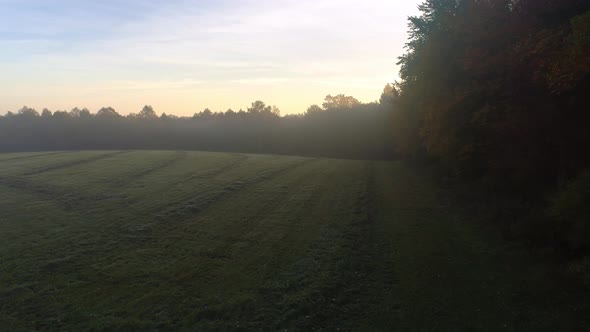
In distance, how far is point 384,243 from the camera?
23.1 m

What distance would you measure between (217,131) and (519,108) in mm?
85797

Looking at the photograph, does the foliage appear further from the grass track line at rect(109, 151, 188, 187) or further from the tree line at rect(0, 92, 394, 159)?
the tree line at rect(0, 92, 394, 159)

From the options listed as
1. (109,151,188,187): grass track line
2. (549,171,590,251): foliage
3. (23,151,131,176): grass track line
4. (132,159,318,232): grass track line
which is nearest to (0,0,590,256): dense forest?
(549,171,590,251): foliage

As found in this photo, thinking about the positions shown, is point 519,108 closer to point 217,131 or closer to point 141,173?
point 141,173

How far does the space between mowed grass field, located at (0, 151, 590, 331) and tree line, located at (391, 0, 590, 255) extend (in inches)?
109

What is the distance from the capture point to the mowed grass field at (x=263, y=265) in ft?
50.1

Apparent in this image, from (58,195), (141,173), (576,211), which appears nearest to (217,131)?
(141,173)

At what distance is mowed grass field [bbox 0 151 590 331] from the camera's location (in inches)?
602

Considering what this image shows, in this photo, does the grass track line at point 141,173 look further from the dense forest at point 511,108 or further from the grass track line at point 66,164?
the dense forest at point 511,108

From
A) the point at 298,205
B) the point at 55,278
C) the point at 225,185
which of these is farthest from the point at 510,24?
the point at 55,278

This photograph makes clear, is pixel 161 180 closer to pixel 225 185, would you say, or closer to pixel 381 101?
pixel 225 185

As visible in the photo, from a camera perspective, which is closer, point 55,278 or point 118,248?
point 55,278

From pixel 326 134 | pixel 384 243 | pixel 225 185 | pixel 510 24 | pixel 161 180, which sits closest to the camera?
pixel 384 243

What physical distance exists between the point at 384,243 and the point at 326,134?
233 ft
